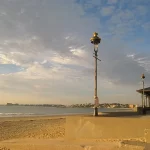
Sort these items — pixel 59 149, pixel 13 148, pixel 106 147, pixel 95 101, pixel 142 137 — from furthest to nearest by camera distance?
1. pixel 95 101
2. pixel 142 137
3. pixel 13 148
4. pixel 59 149
5. pixel 106 147

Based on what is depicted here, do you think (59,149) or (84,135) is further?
(84,135)

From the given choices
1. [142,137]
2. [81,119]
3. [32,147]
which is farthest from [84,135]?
[32,147]

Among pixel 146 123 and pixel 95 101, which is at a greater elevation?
pixel 95 101

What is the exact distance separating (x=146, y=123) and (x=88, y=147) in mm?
4371

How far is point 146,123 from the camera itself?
1067 cm

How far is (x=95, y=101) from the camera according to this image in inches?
510

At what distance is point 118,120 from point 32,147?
4093 millimetres

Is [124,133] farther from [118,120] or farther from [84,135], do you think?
[84,135]

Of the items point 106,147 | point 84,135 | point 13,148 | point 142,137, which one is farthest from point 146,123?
point 13,148

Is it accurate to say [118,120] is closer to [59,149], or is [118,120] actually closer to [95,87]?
[95,87]

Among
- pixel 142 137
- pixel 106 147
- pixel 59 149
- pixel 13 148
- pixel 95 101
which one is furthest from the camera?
pixel 95 101

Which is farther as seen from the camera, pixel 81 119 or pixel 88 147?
pixel 81 119

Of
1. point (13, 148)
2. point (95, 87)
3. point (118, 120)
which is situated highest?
point (95, 87)

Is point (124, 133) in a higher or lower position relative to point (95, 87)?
lower
